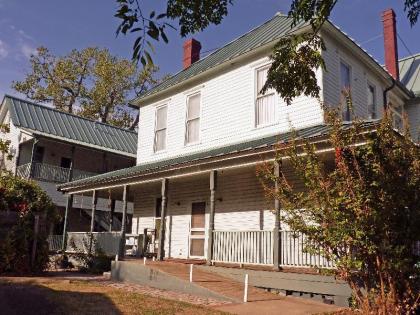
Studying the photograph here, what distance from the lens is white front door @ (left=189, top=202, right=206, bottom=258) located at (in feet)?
58.0

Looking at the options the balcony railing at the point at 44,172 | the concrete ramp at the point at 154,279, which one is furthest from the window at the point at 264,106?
the balcony railing at the point at 44,172

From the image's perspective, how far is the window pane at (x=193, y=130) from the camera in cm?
1861

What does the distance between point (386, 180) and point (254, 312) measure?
368 cm

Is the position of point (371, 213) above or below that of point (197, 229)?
below

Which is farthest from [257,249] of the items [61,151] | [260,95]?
[61,151]

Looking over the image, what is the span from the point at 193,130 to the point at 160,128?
94.3 inches

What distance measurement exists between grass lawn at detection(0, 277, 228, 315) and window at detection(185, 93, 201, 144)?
8783mm

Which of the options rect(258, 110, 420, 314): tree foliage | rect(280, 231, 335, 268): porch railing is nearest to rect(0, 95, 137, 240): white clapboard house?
rect(280, 231, 335, 268): porch railing

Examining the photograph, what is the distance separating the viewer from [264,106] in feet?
52.5

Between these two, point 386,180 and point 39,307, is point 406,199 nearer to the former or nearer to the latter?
point 386,180

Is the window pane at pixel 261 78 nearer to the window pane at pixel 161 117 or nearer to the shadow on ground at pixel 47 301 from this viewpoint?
the window pane at pixel 161 117

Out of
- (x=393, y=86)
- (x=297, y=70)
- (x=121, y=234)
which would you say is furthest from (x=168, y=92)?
(x=297, y=70)

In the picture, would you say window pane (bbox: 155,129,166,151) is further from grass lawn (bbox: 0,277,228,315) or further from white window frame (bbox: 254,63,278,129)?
grass lawn (bbox: 0,277,228,315)

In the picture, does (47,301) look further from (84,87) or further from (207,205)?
(84,87)
